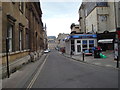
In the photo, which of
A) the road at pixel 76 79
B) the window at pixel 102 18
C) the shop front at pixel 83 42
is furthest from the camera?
the window at pixel 102 18

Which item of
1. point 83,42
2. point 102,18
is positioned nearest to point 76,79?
point 83,42

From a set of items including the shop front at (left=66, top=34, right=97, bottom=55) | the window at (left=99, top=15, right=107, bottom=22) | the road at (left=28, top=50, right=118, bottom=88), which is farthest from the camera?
the window at (left=99, top=15, right=107, bottom=22)

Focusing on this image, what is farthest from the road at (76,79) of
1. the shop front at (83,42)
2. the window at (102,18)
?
the window at (102,18)

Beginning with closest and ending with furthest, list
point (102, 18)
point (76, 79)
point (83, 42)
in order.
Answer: point (76, 79) < point (83, 42) < point (102, 18)

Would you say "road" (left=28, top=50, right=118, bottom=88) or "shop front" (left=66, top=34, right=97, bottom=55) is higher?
"shop front" (left=66, top=34, right=97, bottom=55)

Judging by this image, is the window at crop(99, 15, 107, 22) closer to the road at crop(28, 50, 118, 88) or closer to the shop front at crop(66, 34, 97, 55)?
the shop front at crop(66, 34, 97, 55)

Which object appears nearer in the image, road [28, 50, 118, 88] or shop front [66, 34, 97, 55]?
road [28, 50, 118, 88]

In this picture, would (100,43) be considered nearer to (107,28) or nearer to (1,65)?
(107,28)

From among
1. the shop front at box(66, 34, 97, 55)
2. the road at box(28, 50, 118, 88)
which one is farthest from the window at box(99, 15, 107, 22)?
the road at box(28, 50, 118, 88)

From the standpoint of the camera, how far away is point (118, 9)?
36812mm

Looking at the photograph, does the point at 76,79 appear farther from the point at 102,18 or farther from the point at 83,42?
the point at 102,18

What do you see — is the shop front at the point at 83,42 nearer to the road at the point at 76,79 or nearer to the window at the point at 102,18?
the window at the point at 102,18

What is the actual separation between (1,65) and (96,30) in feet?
118

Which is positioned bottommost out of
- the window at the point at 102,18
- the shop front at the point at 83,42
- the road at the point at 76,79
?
the road at the point at 76,79
